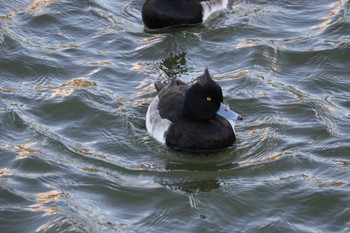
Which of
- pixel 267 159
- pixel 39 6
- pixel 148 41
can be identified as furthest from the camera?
pixel 39 6

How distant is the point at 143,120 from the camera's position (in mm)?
11906

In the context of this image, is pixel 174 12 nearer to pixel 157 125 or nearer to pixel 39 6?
pixel 39 6

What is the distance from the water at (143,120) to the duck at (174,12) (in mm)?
173

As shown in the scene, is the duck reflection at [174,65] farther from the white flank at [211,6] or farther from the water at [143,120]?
the white flank at [211,6]

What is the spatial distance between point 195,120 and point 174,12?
3885 millimetres

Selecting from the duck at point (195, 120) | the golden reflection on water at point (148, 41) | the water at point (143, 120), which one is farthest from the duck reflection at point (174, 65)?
the duck at point (195, 120)

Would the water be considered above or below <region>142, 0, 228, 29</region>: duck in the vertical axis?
below

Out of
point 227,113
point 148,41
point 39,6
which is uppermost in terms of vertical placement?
point 227,113

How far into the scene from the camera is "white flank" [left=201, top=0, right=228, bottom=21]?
49.2ft

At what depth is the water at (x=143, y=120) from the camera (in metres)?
9.64

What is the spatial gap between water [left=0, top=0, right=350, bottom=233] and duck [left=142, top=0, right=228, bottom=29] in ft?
0.57

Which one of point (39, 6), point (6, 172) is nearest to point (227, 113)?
point (6, 172)

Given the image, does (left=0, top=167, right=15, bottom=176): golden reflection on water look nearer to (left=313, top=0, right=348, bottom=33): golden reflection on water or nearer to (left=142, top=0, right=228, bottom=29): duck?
(left=142, top=0, right=228, bottom=29): duck

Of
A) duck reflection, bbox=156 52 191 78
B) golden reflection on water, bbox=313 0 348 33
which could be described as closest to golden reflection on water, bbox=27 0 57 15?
duck reflection, bbox=156 52 191 78
